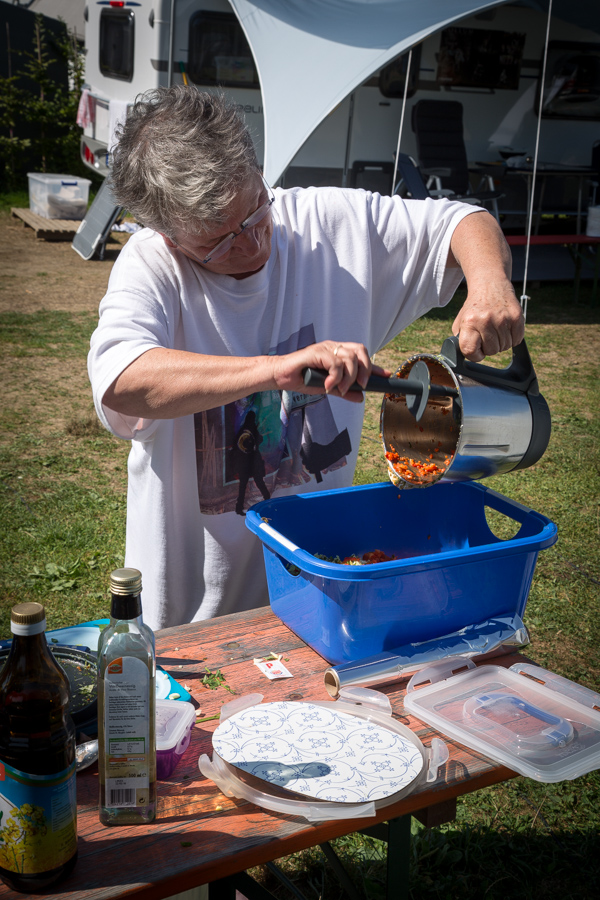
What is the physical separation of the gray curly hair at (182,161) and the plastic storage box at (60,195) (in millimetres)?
9351

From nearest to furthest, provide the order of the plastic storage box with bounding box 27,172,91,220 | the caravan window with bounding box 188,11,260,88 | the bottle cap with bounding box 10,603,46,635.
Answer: the bottle cap with bounding box 10,603,46,635 < the caravan window with bounding box 188,11,260,88 < the plastic storage box with bounding box 27,172,91,220

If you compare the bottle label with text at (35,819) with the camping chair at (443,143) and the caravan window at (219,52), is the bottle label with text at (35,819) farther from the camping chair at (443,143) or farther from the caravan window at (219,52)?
the camping chair at (443,143)

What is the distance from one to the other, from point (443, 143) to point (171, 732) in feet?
27.8

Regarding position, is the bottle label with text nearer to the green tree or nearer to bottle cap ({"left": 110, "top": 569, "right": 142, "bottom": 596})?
bottle cap ({"left": 110, "top": 569, "right": 142, "bottom": 596})

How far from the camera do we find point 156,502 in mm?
1818

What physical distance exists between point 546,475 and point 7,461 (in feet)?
10.0

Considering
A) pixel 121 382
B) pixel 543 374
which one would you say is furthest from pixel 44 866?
pixel 543 374

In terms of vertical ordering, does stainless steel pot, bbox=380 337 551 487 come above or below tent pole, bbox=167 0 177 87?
below

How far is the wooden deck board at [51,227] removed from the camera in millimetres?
9648

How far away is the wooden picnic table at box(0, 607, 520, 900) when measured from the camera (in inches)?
38.4

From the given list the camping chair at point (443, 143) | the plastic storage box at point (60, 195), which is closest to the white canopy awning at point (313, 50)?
the camping chair at point (443, 143)

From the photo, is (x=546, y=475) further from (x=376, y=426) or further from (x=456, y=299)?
(x=456, y=299)

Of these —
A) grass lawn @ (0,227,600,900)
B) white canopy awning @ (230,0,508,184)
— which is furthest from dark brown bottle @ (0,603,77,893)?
white canopy awning @ (230,0,508,184)

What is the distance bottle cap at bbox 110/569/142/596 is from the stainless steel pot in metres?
0.73
